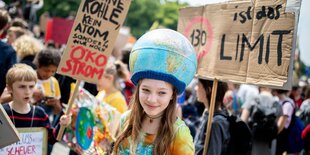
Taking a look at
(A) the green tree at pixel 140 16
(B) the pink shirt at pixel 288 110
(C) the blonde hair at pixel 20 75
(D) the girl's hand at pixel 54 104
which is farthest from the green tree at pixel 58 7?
(C) the blonde hair at pixel 20 75

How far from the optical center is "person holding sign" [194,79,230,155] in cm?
367

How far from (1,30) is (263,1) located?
9.59 feet

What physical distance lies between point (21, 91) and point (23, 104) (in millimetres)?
120

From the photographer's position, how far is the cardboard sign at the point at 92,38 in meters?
4.20

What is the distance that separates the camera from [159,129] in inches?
109

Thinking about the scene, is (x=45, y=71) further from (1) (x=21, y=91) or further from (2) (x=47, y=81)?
(1) (x=21, y=91)

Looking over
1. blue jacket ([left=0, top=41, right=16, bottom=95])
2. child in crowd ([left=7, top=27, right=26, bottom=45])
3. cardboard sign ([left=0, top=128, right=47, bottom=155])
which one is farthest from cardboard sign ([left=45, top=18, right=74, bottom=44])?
cardboard sign ([left=0, top=128, right=47, bottom=155])

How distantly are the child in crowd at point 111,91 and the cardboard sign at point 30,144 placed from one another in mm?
1172

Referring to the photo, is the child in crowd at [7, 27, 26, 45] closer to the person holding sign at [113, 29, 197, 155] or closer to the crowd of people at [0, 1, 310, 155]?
the crowd of people at [0, 1, 310, 155]

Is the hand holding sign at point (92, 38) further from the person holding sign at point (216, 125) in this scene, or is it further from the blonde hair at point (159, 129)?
the blonde hair at point (159, 129)

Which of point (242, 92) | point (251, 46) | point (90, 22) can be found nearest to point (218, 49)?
point (251, 46)

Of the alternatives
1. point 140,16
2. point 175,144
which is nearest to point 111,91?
point 175,144

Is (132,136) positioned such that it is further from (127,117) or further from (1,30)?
(1,30)

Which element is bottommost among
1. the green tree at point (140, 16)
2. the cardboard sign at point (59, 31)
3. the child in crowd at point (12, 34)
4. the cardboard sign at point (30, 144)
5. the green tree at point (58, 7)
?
the cardboard sign at point (30, 144)
